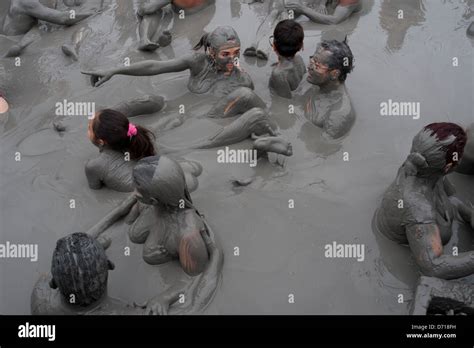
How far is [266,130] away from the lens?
18.0 ft

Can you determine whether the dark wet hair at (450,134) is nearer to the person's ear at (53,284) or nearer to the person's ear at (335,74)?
the person's ear at (335,74)

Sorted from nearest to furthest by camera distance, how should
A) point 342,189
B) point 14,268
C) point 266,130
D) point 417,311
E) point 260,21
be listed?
point 417,311 < point 14,268 < point 342,189 < point 266,130 < point 260,21

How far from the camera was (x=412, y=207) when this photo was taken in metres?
4.38

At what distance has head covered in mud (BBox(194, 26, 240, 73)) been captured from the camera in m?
5.59

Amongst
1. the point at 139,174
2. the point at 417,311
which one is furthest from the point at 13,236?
the point at 417,311

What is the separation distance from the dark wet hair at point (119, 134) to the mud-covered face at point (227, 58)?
118cm

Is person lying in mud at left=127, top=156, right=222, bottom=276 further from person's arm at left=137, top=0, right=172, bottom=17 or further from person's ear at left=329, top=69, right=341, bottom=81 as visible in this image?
person's arm at left=137, top=0, right=172, bottom=17

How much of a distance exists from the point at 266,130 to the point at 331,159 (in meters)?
0.67

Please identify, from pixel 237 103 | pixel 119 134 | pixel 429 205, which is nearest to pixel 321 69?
pixel 237 103

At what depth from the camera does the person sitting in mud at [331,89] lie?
549cm

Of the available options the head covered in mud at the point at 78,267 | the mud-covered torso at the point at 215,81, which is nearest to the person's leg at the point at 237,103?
the mud-covered torso at the point at 215,81

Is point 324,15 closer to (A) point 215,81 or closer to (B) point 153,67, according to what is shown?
(A) point 215,81

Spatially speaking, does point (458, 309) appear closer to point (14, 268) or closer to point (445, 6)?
point (14, 268)

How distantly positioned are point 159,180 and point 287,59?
7.95ft
